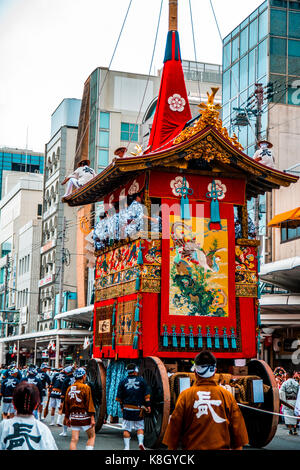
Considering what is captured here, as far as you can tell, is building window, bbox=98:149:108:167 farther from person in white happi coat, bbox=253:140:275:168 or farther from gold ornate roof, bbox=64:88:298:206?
gold ornate roof, bbox=64:88:298:206

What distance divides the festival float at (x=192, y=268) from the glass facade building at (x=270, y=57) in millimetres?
21865

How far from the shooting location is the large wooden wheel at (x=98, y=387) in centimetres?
1638

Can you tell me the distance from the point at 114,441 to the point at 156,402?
2.34 metres

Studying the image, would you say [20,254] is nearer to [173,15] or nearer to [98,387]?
[98,387]

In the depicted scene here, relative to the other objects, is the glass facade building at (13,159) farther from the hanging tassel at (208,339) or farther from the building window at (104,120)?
the hanging tassel at (208,339)

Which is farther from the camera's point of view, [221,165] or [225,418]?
[221,165]

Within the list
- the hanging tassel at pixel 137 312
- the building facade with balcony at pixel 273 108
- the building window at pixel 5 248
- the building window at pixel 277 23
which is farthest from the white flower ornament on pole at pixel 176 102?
the building window at pixel 5 248

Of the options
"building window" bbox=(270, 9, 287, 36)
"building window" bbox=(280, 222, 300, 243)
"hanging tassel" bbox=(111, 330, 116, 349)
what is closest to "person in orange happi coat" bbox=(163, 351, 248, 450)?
"hanging tassel" bbox=(111, 330, 116, 349)

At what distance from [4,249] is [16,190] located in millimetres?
8294

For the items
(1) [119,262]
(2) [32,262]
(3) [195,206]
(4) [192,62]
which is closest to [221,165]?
(3) [195,206]

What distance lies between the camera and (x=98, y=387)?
1664cm

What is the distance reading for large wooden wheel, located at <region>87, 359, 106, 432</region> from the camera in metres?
16.4
